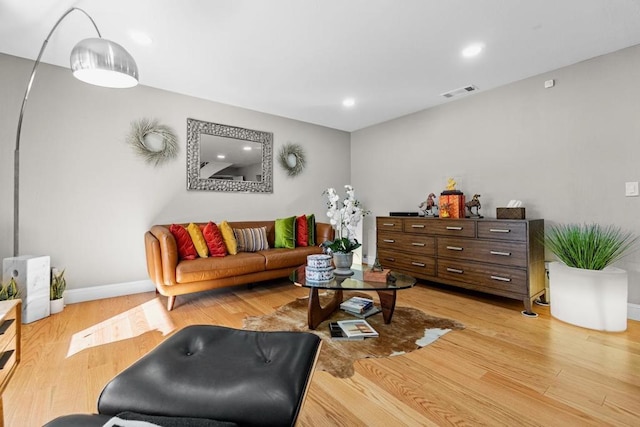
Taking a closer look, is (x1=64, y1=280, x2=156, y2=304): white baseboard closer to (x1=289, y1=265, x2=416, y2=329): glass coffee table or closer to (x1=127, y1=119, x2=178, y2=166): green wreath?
(x1=127, y1=119, x2=178, y2=166): green wreath

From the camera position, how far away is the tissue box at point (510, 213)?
2.74 meters

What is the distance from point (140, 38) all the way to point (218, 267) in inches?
82.3

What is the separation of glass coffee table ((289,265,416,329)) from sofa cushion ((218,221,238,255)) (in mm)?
1065

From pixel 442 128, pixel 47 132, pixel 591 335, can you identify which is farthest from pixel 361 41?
pixel 47 132

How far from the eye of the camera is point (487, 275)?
9.23ft

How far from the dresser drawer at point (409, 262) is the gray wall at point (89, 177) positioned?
226 centimetres

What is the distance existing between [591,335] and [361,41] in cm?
292

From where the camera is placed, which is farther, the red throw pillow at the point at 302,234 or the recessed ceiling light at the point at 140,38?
the red throw pillow at the point at 302,234

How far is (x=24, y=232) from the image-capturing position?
2650 millimetres

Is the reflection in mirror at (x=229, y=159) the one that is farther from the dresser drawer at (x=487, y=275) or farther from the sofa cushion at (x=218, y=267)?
the dresser drawer at (x=487, y=275)

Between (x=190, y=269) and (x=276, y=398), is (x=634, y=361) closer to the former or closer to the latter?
(x=276, y=398)

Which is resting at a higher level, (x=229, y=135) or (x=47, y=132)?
(x=229, y=135)

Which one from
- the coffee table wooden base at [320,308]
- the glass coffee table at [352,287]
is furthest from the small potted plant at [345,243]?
the coffee table wooden base at [320,308]

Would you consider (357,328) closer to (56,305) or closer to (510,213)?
(510,213)
